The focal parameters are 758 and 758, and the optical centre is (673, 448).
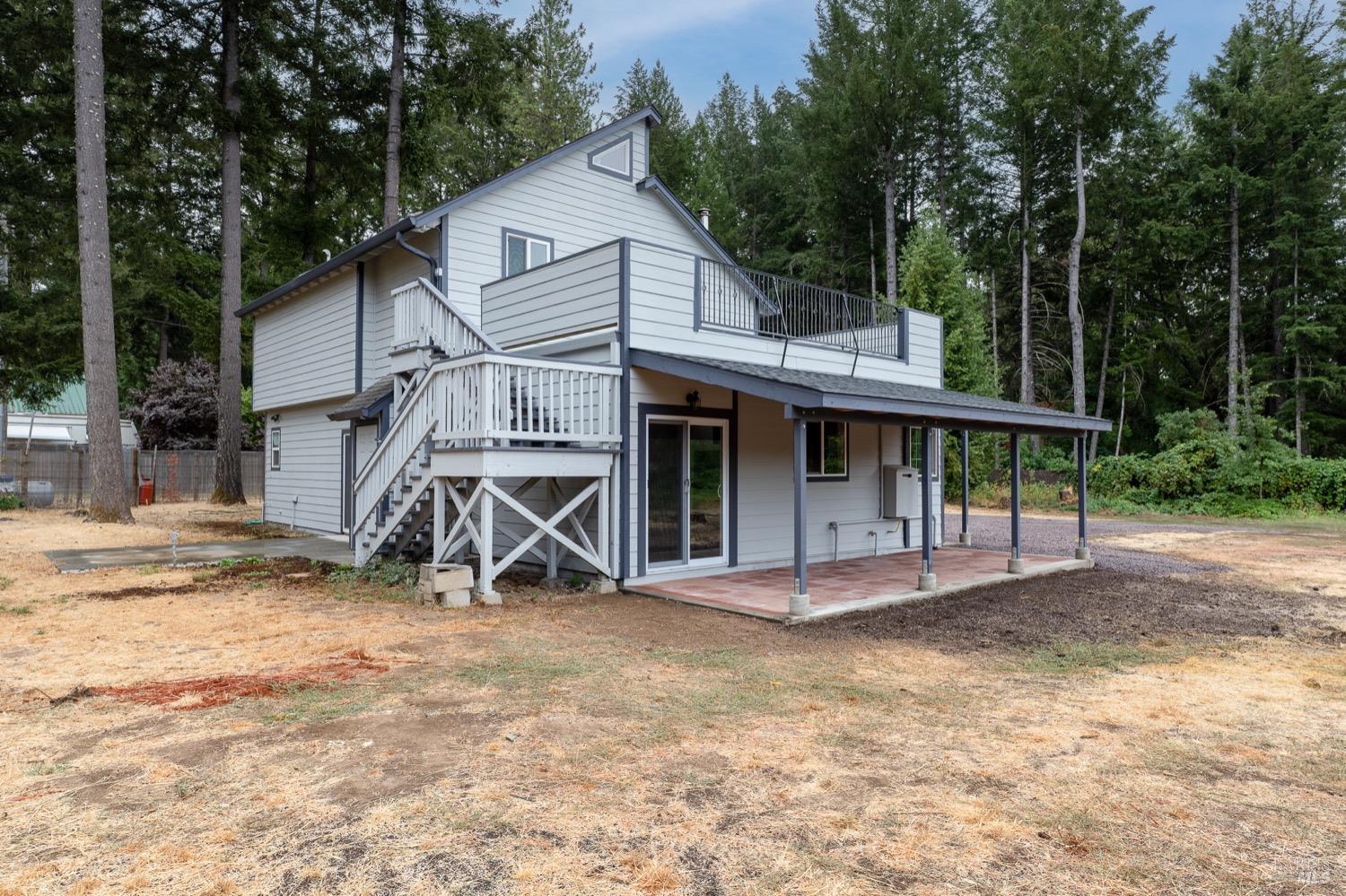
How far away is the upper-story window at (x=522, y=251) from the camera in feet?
39.5

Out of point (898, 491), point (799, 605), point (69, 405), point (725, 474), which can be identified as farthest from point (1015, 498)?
point (69, 405)

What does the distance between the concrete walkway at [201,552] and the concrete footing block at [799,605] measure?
6691mm

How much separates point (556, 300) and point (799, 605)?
4.90 m

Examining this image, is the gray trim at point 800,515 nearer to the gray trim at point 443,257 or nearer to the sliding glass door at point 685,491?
the sliding glass door at point 685,491

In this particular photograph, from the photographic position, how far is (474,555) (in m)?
10.2

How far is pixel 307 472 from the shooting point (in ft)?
50.9

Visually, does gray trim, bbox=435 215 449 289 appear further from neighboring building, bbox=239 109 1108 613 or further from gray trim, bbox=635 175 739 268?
gray trim, bbox=635 175 739 268

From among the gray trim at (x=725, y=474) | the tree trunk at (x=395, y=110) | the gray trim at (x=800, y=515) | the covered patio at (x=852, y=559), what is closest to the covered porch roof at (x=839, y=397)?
the covered patio at (x=852, y=559)

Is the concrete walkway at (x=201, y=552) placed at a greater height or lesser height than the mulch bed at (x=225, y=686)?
→ greater

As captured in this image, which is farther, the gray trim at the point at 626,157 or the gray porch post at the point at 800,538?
the gray trim at the point at 626,157

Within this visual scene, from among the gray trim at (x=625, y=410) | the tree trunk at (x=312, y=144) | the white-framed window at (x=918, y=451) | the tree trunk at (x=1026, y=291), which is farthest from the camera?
the tree trunk at (x=1026, y=291)

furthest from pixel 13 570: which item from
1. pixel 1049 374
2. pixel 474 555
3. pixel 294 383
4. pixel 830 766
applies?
pixel 1049 374

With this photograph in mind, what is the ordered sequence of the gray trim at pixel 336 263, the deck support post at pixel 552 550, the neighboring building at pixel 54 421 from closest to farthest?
the deck support post at pixel 552 550 < the gray trim at pixel 336 263 < the neighboring building at pixel 54 421

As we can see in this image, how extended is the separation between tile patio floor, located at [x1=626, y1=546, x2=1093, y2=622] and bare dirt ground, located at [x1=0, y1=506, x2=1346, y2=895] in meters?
0.45
